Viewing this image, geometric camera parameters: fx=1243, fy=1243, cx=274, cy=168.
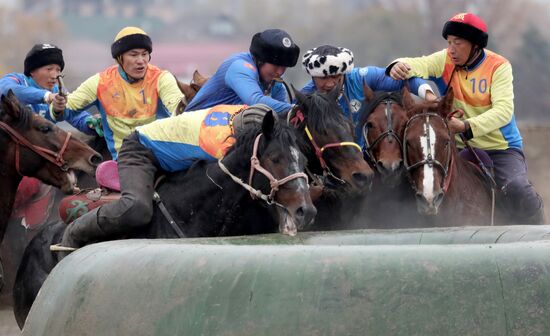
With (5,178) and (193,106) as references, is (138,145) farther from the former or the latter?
(5,178)

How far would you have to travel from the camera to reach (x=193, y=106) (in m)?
8.34

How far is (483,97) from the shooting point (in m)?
8.16

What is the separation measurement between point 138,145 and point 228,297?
10.0ft

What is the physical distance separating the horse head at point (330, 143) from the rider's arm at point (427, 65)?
112 centimetres

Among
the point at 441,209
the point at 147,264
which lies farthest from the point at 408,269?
the point at 441,209

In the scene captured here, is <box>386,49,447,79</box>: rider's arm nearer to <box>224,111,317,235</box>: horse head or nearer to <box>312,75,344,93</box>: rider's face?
<box>312,75,344,93</box>: rider's face

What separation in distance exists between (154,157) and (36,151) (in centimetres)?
118

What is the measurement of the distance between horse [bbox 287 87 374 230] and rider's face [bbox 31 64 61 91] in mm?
3084

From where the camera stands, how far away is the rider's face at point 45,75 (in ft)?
32.2

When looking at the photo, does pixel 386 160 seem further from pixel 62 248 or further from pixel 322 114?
pixel 62 248

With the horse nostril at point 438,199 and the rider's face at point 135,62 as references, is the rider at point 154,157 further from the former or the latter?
the rider's face at point 135,62

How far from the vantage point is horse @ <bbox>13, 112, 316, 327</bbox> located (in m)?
6.62

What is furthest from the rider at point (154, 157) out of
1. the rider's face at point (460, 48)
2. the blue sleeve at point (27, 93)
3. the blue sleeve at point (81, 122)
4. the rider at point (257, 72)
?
the blue sleeve at point (81, 122)

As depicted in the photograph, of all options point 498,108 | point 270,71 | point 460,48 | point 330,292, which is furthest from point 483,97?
point 330,292
